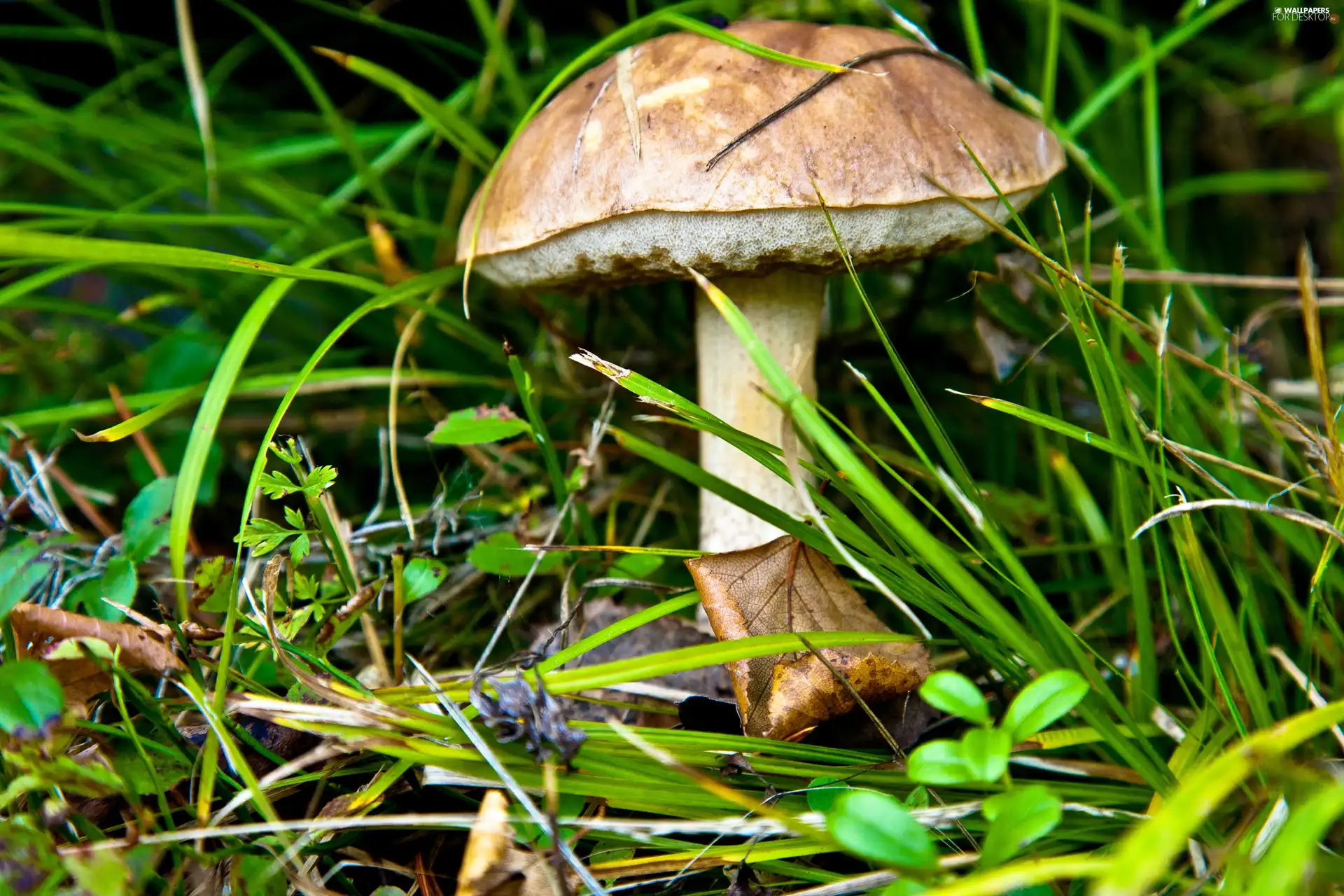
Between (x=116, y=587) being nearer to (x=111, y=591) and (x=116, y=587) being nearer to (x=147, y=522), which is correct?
(x=111, y=591)

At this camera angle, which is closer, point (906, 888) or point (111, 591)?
point (906, 888)

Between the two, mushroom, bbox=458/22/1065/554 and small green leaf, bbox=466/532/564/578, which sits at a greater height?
mushroom, bbox=458/22/1065/554

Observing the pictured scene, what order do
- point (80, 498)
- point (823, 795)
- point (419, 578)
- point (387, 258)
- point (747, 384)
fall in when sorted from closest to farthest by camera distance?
point (823, 795)
point (419, 578)
point (747, 384)
point (80, 498)
point (387, 258)

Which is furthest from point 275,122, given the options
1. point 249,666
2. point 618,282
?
point 249,666

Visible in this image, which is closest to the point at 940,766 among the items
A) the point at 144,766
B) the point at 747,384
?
the point at 747,384

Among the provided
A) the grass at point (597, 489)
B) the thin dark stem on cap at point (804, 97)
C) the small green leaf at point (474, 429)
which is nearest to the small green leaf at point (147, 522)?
the grass at point (597, 489)

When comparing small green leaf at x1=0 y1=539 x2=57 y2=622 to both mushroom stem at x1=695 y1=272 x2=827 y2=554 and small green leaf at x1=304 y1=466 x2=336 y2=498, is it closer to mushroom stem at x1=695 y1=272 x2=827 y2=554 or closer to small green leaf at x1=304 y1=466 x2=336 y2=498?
small green leaf at x1=304 y1=466 x2=336 y2=498

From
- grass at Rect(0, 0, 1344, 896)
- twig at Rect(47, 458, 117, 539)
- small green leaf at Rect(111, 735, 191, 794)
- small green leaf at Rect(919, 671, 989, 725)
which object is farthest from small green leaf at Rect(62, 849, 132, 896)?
twig at Rect(47, 458, 117, 539)
